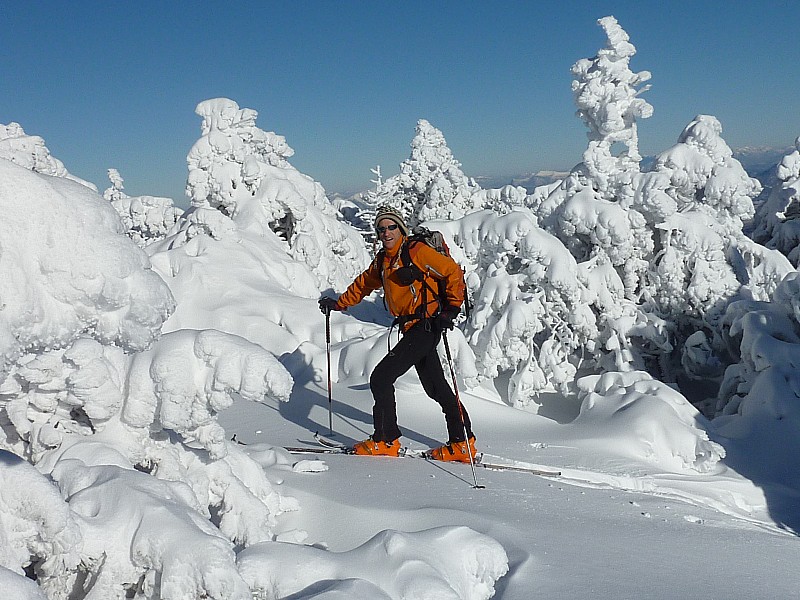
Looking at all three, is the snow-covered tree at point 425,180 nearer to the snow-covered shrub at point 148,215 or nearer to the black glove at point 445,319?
the snow-covered shrub at point 148,215

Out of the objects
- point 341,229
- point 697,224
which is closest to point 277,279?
point 341,229

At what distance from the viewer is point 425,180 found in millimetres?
30938

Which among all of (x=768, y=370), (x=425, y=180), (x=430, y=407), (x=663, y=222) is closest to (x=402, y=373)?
(x=430, y=407)

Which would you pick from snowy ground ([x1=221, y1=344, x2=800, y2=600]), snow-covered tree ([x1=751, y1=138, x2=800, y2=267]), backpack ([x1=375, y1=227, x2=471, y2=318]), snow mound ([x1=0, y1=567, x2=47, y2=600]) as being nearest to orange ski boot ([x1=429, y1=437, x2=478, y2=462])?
snowy ground ([x1=221, y1=344, x2=800, y2=600])

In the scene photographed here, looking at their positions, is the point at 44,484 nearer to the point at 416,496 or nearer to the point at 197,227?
the point at 416,496

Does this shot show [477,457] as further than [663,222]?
No

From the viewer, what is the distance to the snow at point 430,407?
2.16m

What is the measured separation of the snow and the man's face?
1787mm

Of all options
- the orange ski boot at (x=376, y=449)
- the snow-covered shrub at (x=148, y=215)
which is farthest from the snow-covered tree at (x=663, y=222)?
the snow-covered shrub at (x=148, y=215)

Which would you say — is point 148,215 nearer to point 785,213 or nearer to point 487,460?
point 785,213

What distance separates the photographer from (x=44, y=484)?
2.13m

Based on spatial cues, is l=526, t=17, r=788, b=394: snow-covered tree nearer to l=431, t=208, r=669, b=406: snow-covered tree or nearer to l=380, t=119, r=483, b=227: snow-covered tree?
l=431, t=208, r=669, b=406: snow-covered tree

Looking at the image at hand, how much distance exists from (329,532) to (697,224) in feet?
48.9

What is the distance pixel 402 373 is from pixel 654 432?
12.6 ft
